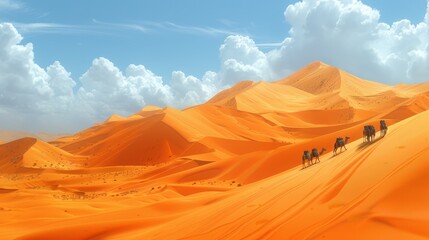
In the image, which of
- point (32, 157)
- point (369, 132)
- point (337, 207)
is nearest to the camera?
point (337, 207)

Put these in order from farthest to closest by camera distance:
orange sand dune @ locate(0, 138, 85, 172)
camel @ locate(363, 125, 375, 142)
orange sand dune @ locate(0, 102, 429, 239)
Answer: orange sand dune @ locate(0, 138, 85, 172) < camel @ locate(363, 125, 375, 142) < orange sand dune @ locate(0, 102, 429, 239)

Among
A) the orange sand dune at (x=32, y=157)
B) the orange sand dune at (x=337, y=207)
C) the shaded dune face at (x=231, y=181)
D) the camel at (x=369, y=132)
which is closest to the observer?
the orange sand dune at (x=337, y=207)

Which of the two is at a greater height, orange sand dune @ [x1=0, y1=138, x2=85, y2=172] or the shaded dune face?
orange sand dune @ [x1=0, y1=138, x2=85, y2=172]

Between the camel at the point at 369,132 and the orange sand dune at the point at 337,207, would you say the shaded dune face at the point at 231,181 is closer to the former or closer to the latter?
the orange sand dune at the point at 337,207

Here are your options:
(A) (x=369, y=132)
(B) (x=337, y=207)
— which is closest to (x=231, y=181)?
(A) (x=369, y=132)

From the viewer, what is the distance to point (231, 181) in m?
29.9

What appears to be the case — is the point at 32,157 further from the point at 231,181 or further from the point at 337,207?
the point at 337,207

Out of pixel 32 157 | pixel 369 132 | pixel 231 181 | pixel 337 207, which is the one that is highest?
pixel 32 157

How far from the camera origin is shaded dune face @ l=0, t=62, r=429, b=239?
296 inches

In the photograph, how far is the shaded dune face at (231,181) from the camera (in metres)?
7.51

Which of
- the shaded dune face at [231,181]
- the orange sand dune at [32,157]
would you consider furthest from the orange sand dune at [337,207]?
the orange sand dune at [32,157]

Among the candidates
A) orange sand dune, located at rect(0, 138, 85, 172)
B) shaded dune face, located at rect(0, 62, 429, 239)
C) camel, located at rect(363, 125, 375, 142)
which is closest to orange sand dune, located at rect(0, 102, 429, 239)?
shaded dune face, located at rect(0, 62, 429, 239)

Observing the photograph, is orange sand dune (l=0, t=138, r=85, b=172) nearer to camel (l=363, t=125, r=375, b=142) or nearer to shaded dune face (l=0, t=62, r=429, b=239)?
shaded dune face (l=0, t=62, r=429, b=239)

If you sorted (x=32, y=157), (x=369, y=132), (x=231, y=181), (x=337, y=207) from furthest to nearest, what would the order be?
(x=32, y=157) < (x=231, y=181) < (x=369, y=132) < (x=337, y=207)
